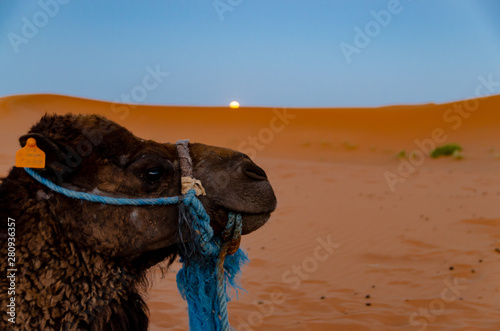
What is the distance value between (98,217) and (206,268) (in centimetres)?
79

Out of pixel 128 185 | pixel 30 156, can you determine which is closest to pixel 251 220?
pixel 128 185

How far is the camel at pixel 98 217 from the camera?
2.51 m

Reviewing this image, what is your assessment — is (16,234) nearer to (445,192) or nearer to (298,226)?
(298,226)

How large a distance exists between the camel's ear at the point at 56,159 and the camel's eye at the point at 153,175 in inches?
14.5

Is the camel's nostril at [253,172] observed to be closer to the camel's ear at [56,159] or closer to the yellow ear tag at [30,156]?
the camel's ear at [56,159]

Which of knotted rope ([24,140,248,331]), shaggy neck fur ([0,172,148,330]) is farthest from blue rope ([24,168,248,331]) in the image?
shaggy neck fur ([0,172,148,330])

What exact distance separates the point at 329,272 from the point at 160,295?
2.72m

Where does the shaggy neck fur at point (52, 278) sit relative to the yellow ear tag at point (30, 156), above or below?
below

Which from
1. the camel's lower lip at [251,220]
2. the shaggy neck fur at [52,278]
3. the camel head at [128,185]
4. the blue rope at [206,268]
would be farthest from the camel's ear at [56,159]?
the camel's lower lip at [251,220]

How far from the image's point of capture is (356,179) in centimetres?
1834

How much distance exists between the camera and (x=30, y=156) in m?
2.50

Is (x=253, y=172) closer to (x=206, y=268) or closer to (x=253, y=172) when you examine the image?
(x=253, y=172)

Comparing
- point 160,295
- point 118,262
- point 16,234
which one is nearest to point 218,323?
point 118,262

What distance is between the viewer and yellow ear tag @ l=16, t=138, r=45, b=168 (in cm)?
249
